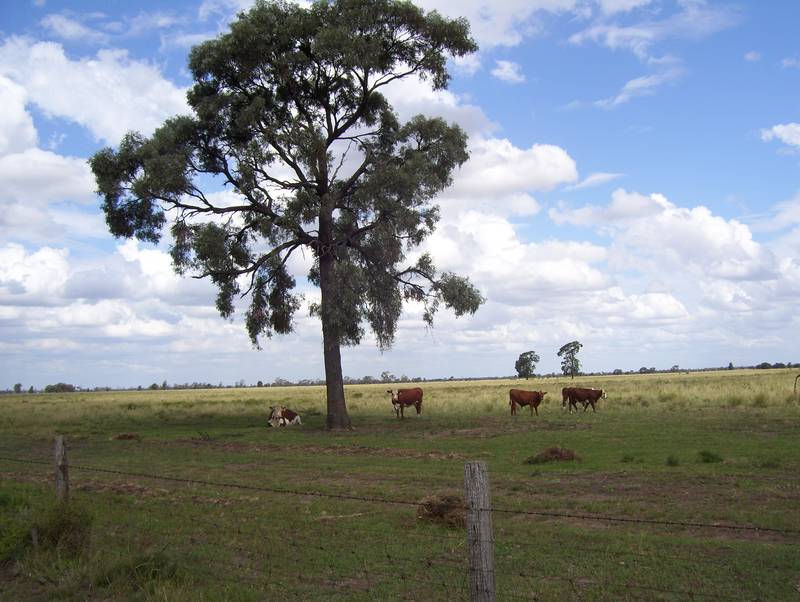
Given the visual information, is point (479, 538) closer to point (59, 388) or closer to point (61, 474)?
point (61, 474)

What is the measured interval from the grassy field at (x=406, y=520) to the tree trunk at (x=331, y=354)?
450 centimetres

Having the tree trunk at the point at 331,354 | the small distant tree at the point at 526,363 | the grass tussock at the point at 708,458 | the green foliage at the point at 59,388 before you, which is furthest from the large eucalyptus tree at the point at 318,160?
the green foliage at the point at 59,388

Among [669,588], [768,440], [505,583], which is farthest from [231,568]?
[768,440]

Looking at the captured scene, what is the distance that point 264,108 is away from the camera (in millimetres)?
28797

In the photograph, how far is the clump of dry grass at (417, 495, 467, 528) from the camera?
10.5m

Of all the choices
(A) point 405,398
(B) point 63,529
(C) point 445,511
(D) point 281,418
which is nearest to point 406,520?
(C) point 445,511

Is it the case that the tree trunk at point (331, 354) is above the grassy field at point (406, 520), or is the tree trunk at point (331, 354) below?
above

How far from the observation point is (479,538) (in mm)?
5328

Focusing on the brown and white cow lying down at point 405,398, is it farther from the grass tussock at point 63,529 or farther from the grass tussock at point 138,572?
the grass tussock at point 138,572

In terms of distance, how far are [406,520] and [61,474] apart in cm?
492

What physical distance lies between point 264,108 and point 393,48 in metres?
5.65

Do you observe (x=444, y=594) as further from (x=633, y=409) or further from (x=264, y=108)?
(x=633, y=409)

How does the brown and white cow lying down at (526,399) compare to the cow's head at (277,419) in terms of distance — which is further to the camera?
the brown and white cow lying down at (526,399)

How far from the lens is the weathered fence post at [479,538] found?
5.26 m
